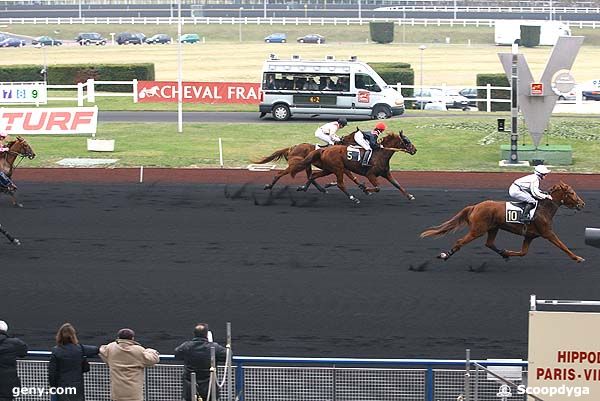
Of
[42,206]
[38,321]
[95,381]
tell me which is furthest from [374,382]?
[42,206]

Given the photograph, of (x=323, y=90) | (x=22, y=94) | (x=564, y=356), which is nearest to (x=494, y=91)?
(x=323, y=90)

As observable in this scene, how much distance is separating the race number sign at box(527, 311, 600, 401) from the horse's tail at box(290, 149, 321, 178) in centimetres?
1503

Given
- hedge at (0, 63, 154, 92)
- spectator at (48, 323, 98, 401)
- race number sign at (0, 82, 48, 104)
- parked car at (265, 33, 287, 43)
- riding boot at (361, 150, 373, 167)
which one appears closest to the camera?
spectator at (48, 323, 98, 401)

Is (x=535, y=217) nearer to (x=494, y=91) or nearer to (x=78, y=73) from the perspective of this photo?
(x=494, y=91)

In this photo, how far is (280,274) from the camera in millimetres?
17641

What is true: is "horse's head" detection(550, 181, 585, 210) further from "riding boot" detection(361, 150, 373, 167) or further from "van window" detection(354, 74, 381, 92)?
"van window" detection(354, 74, 381, 92)

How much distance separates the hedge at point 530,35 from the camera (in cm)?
8400

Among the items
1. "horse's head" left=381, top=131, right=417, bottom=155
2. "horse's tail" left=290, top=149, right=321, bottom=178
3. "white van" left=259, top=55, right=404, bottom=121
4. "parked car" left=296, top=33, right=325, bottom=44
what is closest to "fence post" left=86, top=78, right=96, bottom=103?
"white van" left=259, top=55, right=404, bottom=121

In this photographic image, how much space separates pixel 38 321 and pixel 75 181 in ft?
40.2

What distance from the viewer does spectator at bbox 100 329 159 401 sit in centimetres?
1047

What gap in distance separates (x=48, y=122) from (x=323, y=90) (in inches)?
376

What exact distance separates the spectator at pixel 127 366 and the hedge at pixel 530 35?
76568 mm

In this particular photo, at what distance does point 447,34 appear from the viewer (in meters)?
94.2

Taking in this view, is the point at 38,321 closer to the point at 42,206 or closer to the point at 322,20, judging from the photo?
the point at 42,206
